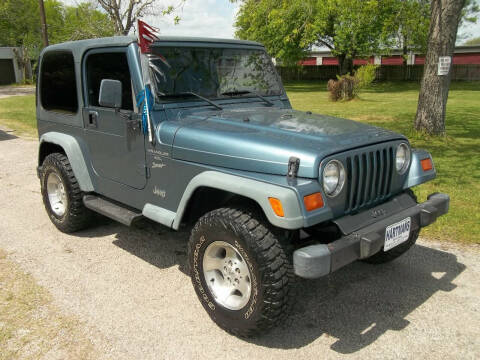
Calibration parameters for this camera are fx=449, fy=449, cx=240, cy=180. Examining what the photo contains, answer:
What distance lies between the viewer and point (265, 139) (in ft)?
9.94

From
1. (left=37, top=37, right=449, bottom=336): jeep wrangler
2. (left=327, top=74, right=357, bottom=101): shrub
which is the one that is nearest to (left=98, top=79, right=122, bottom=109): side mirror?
(left=37, top=37, right=449, bottom=336): jeep wrangler

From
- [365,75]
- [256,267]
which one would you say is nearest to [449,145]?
[256,267]

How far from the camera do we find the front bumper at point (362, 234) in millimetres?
2617

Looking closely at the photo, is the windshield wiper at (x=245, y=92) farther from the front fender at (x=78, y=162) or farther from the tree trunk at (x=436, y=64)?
the tree trunk at (x=436, y=64)

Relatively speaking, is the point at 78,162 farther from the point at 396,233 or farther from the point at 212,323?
the point at 396,233

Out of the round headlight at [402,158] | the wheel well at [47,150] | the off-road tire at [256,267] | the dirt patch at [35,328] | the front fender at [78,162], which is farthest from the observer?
the wheel well at [47,150]

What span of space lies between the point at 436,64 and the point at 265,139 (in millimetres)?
7759

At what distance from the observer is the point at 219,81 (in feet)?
13.2

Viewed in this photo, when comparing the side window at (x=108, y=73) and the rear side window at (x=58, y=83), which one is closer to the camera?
the side window at (x=108, y=73)

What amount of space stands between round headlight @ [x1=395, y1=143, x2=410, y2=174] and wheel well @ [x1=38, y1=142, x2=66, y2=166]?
141 inches

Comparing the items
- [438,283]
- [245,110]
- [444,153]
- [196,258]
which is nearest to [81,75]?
[245,110]

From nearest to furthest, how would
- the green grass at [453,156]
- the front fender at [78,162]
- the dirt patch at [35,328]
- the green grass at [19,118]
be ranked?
1. the dirt patch at [35,328]
2. the front fender at [78,162]
3. the green grass at [453,156]
4. the green grass at [19,118]

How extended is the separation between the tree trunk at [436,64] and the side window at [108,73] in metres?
7.61

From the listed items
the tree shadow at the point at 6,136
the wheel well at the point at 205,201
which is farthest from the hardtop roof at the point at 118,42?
the tree shadow at the point at 6,136
